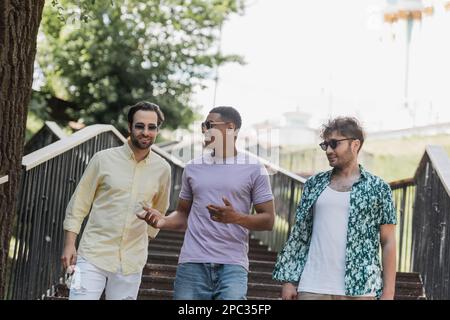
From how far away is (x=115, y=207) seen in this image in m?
4.86

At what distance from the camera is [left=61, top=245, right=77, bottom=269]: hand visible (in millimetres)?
4746

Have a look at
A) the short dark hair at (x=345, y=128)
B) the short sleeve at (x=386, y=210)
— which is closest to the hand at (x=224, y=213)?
the short dark hair at (x=345, y=128)

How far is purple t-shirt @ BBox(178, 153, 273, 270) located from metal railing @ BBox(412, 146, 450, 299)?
2.33m

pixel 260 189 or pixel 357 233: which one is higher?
pixel 260 189

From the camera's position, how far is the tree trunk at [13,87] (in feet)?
15.3

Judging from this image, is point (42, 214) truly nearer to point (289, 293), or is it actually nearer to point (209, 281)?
point (209, 281)

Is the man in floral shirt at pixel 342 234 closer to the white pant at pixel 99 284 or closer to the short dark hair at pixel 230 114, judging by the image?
the short dark hair at pixel 230 114

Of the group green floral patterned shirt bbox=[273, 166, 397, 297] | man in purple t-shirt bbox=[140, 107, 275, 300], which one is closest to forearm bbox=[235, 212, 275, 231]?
man in purple t-shirt bbox=[140, 107, 275, 300]

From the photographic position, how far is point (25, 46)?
4773 millimetres

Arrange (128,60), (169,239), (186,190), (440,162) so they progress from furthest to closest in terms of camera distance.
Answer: (128,60)
(169,239)
(440,162)
(186,190)

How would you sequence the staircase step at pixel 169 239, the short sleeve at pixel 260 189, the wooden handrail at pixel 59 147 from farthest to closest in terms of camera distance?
the staircase step at pixel 169 239 → the wooden handrail at pixel 59 147 → the short sleeve at pixel 260 189

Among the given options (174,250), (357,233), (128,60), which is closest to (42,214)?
(174,250)

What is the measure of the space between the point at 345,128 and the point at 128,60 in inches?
554
